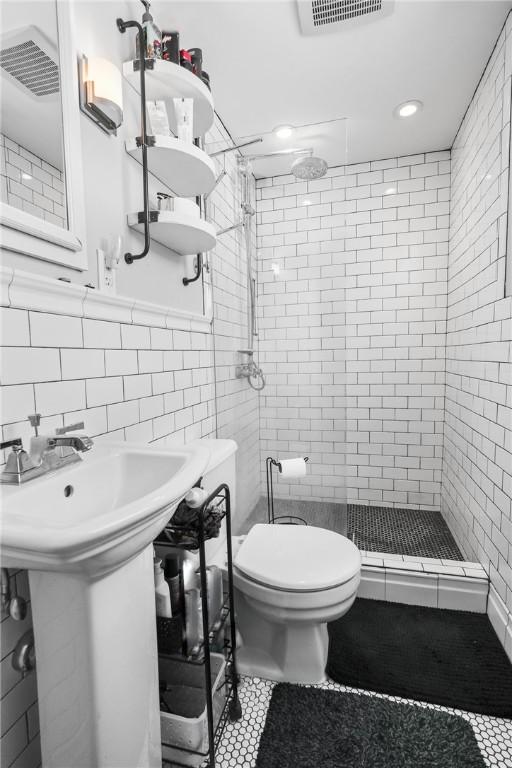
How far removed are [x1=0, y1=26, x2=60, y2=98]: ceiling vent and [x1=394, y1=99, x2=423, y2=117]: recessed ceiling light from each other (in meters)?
1.91

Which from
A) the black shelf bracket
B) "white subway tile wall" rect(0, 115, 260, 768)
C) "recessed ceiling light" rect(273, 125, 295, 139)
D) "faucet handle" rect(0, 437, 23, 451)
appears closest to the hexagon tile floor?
"white subway tile wall" rect(0, 115, 260, 768)

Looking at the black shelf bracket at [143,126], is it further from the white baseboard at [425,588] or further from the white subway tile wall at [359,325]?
the white baseboard at [425,588]

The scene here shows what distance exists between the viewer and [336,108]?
2.08 metres

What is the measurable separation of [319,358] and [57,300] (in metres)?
1.71

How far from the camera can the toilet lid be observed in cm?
122

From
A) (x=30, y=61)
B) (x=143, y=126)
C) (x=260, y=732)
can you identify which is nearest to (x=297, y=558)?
(x=260, y=732)

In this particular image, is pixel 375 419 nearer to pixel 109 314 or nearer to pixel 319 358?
pixel 319 358

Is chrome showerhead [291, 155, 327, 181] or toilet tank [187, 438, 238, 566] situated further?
chrome showerhead [291, 155, 327, 181]

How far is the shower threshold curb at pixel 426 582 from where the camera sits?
169cm

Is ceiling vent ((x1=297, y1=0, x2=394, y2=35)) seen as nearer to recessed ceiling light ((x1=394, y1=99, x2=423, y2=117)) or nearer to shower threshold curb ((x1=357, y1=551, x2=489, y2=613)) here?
recessed ceiling light ((x1=394, y1=99, x2=423, y2=117))

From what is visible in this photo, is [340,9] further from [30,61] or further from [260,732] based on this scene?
[260,732]

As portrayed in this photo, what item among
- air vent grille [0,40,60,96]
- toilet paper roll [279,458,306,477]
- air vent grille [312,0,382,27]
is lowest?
toilet paper roll [279,458,306,477]

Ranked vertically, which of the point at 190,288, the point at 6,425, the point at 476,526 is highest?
the point at 190,288

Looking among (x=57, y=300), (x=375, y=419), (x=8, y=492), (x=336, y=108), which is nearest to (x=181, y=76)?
(x=57, y=300)
